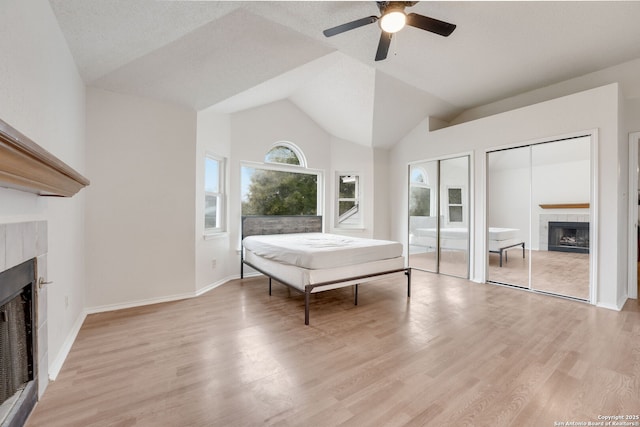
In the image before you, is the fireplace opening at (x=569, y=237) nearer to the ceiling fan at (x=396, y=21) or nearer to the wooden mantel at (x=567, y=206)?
the wooden mantel at (x=567, y=206)

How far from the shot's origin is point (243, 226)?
4.69 meters

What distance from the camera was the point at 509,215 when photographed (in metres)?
4.19

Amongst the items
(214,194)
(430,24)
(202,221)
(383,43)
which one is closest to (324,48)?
(383,43)

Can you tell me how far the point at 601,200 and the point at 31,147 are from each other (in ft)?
16.1

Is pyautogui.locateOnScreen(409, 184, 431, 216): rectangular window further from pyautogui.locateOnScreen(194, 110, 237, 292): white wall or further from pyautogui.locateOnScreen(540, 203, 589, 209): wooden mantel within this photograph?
pyautogui.locateOnScreen(194, 110, 237, 292): white wall

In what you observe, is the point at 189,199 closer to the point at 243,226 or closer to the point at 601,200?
the point at 243,226

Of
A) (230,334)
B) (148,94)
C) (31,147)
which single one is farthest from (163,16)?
(230,334)

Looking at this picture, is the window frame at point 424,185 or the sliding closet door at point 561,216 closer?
the sliding closet door at point 561,216

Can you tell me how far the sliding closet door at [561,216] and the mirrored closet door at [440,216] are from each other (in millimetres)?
949

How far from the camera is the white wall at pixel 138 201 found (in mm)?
3045

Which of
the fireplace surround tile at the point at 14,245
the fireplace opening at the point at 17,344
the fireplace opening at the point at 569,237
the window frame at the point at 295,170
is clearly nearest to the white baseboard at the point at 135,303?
the fireplace opening at the point at 17,344

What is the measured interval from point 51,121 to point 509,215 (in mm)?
5276

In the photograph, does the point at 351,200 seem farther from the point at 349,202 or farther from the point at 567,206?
the point at 567,206

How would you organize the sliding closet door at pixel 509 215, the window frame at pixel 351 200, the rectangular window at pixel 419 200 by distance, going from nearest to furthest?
the sliding closet door at pixel 509 215 → the rectangular window at pixel 419 200 → the window frame at pixel 351 200
